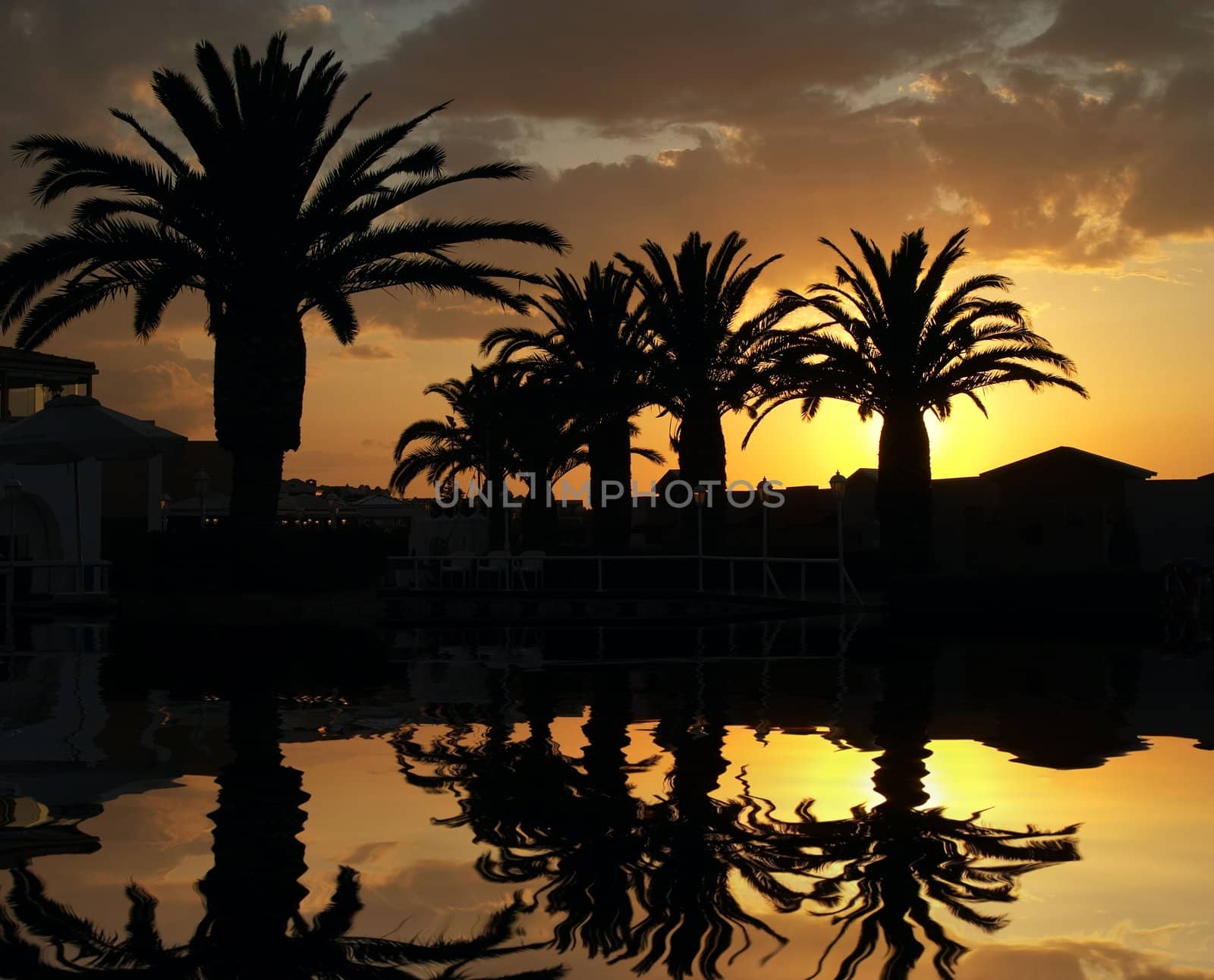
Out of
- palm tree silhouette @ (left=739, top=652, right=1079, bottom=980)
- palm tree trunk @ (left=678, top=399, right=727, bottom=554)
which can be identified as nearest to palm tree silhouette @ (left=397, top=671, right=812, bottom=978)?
palm tree silhouette @ (left=739, top=652, right=1079, bottom=980)

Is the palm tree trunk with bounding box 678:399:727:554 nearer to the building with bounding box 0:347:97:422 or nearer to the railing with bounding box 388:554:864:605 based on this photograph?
the railing with bounding box 388:554:864:605

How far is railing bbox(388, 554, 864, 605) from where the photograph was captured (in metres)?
27.3

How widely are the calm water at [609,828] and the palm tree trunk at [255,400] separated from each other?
10.8m

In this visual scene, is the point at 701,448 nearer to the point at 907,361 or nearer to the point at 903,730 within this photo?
the point at 907,361

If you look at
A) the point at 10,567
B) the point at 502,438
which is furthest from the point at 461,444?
the point at 10,567

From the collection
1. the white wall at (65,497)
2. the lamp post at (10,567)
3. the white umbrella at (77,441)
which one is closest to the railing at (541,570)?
the white wall at (65,497)

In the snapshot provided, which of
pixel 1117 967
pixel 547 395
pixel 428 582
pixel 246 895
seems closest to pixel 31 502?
pixel 428 582

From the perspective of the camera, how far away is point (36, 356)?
4128 cm

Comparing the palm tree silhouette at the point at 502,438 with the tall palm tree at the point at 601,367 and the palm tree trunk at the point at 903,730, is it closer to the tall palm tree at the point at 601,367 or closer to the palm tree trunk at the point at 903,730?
the tall palm tree at the point at 601,367

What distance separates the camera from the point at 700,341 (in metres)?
34.4

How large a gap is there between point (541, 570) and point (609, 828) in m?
21.6

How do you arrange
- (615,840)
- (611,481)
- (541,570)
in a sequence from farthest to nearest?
(611,481), (541,570), (615,840)

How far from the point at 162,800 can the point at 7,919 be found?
7.75 feet

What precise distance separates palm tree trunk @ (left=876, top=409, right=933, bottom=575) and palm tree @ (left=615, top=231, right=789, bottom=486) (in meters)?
3.89
